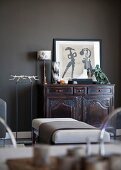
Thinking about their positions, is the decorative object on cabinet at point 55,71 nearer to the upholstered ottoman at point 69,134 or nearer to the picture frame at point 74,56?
the picture frame at point 74,56

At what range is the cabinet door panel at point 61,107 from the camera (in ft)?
19.7

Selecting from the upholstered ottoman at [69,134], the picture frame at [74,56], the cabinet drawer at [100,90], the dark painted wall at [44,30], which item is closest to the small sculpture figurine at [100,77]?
the cabinet drawer at [100,90]

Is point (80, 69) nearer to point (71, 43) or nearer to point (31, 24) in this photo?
point (71, 43)

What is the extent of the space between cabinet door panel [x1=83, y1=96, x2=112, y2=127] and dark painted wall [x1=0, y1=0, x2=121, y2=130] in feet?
2.18

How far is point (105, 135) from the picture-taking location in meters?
4.12

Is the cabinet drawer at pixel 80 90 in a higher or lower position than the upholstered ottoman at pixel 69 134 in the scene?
higher

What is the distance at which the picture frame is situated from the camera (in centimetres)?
648

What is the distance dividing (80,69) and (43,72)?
0.67 meters

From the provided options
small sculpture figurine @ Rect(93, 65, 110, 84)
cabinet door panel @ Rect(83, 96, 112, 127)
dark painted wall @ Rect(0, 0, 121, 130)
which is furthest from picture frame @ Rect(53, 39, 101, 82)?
cabinet door panel @ Rect(83, 96, 112, 127)

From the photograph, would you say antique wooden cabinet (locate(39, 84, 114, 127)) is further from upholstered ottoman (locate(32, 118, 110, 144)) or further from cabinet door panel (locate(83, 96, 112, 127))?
upholstered ottoman (locate(32, 118, 110, 144))

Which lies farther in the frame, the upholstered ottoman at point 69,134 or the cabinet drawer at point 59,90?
the cabinet drawer at point 59,90

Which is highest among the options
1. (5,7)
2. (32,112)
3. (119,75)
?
(5,7)

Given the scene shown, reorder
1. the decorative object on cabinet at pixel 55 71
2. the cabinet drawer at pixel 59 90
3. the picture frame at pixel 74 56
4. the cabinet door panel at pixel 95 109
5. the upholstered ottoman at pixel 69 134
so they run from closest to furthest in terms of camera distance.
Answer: the upholstered ottoman at pixel 69 134 < the cabinet drawer at pixel 59 90 < the cabinet door panel at pixel 95 109 < the decorative object on cabinet at pixel 55 71 < the picture frame at pixel 74 56

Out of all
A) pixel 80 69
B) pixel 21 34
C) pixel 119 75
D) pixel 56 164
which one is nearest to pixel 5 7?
pixel 21 34
